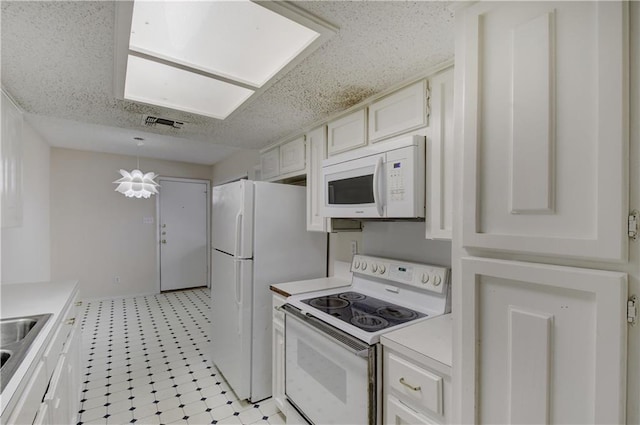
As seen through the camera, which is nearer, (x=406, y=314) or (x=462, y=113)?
(x=462, y=113)

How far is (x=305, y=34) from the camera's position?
1254 mm

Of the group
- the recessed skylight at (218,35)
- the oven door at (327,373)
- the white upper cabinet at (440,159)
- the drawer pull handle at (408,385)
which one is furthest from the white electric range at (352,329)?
the recessed skylight at (218,35)

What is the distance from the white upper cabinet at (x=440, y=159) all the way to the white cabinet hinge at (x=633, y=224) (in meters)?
0.73

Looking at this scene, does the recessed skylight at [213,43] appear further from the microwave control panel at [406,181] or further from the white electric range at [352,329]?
the white electric range at [352,329]

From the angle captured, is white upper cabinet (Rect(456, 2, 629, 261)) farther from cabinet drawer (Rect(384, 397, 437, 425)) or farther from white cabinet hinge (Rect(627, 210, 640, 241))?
cabinet drawer (Rect(384, 397, 437, 425))

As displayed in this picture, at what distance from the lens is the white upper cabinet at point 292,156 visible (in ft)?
8.06

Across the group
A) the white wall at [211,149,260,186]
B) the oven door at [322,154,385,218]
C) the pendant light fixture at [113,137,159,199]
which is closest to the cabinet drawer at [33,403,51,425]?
the oven door at [322,154,385,218]

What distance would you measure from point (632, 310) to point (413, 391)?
0.79m

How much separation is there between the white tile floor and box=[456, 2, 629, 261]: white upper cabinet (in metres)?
2.11

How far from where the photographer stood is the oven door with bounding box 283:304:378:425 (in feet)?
4.35

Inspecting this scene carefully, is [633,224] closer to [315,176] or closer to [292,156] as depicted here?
[315,176]

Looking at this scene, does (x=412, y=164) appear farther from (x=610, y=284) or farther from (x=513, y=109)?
(x=610, y=284)

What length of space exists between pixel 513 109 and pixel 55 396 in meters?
2.17

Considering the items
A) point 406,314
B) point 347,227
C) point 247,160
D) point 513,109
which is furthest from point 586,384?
point 247,160
